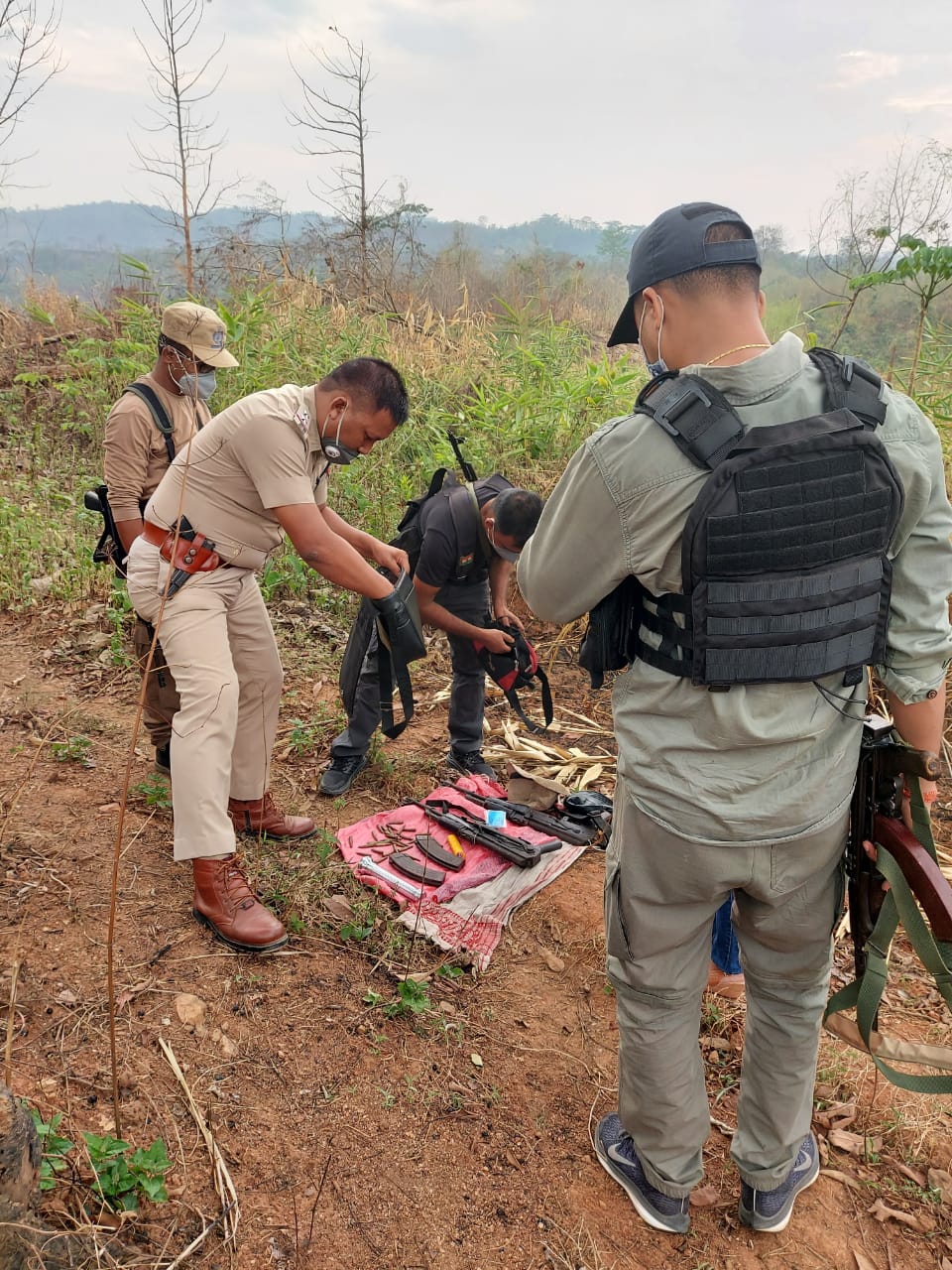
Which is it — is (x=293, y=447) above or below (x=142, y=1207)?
above

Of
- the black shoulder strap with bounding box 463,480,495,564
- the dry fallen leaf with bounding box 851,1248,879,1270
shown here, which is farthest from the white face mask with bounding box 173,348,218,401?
the dry fallen leaf with bounding box 851,1248,879,1270

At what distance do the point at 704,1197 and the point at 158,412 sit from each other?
3420 mm

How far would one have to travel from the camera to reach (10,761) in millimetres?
3584

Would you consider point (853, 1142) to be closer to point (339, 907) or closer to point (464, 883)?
point (464, 883)

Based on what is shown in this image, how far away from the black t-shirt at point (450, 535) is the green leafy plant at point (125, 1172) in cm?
253

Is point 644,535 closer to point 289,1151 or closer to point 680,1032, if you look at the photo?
point 680,1032

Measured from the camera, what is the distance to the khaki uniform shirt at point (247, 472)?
270 cm

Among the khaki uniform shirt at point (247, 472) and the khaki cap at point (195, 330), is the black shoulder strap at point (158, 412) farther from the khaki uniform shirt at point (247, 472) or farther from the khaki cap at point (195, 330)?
the khaki uniform shirt at point (247, 472)

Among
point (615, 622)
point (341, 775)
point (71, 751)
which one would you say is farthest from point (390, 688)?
point (615, 622)

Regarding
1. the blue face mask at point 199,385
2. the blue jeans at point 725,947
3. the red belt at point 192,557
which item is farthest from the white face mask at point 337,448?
the blue jeans at point 725,947

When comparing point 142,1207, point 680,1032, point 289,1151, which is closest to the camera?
point 142,1207

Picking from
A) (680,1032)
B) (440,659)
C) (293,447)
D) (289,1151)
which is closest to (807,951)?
(680,1032)

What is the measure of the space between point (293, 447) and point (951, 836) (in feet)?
11.3

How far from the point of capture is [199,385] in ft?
11.9
